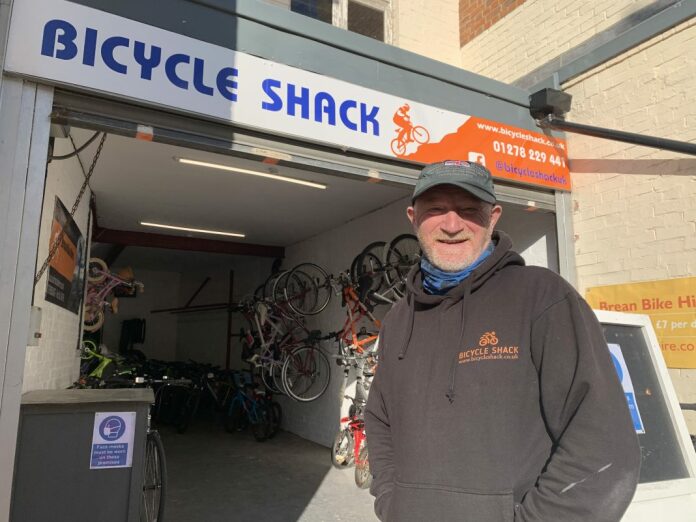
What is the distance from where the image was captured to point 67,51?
8.26 feet

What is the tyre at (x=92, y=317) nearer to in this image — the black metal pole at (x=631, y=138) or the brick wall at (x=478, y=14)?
the black metal pole at (x=631, y=138)

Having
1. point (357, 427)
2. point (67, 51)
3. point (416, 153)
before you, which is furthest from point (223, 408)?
point (67, 51)

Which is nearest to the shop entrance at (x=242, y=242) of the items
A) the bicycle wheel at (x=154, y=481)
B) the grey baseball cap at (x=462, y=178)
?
the bicycle wheel at (x=154, y=481)

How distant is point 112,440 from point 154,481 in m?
1.11

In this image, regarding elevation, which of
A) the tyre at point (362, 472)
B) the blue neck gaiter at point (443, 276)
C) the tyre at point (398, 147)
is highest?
the tyre at point (398, 147)

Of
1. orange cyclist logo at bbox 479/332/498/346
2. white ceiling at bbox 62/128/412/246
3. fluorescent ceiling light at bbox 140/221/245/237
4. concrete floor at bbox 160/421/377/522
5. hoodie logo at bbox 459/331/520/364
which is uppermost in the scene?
white ceiling at bbox 62/128/412/246

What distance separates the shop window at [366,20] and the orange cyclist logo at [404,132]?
3.41 meters

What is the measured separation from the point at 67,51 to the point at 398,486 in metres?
2.51

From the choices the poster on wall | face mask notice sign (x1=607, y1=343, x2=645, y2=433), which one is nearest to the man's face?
face mask notice sign (x1=607, y1=343, x2=645, y2=433)

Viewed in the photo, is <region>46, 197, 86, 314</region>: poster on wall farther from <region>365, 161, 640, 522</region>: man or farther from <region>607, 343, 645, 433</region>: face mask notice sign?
<region>607, 343, 645, 433</region>: face mask notice sign

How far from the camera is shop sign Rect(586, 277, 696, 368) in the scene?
3617 mm

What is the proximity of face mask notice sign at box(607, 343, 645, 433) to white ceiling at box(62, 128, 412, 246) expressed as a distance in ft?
7.59

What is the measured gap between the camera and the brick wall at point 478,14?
20.0 ft

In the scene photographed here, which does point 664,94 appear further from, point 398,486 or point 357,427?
point 357,427
